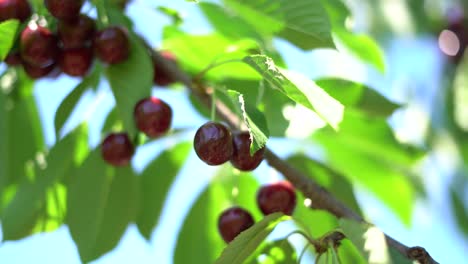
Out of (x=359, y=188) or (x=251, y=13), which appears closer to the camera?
(x=251, y=13)

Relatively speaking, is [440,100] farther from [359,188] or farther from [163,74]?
[163,74]

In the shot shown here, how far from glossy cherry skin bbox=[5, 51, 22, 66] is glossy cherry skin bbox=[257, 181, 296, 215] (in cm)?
70

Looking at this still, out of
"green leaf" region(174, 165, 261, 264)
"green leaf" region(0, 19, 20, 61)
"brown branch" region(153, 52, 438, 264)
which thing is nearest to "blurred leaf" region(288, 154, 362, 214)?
"green leaf" region(174, 165, 261, 264)

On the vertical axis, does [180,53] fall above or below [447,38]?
above

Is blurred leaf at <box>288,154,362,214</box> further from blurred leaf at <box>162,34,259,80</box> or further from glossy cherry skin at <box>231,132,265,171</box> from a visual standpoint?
glossy cherry skin at <box>231,132,265,171</box>

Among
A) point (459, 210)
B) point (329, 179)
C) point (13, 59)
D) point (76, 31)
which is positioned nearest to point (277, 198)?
point (329, 179)

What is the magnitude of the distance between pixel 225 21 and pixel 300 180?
598 mm

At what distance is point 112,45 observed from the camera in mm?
1953

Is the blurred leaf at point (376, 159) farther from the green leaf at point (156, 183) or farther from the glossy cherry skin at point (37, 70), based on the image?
the glossy cherry skin at point (37, 70)

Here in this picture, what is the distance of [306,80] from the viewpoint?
1521mm

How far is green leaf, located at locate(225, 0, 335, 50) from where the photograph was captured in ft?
6.00

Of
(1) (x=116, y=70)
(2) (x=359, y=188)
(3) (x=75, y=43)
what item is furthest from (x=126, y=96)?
(2) (x=359, y=188)

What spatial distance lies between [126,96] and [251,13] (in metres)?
0.40

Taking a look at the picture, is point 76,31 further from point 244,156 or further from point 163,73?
point 244,156
